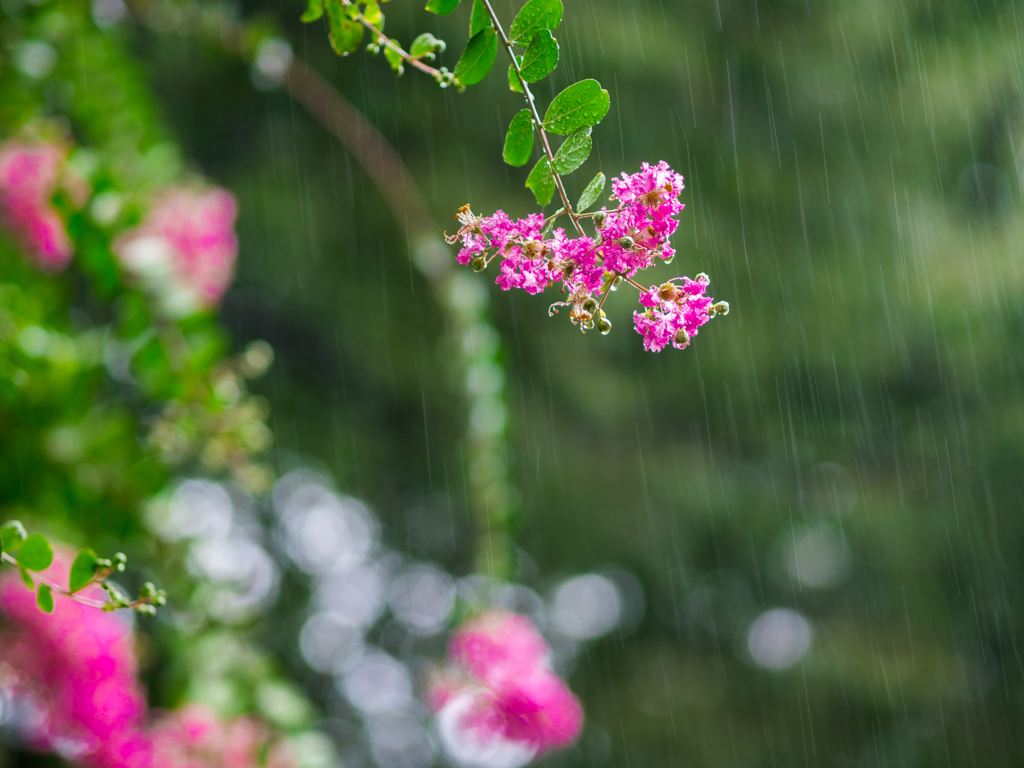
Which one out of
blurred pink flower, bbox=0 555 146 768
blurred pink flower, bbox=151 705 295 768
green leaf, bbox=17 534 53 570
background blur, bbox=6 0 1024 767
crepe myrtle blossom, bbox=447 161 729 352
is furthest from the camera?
background blur, bbox=6 0 1024 767

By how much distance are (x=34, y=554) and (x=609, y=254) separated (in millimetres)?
603

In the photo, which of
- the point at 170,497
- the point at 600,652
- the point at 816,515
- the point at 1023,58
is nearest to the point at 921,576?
the point at 816,515

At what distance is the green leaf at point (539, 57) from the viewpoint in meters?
0.71

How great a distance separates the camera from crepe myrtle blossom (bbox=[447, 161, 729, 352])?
A: 0.66m

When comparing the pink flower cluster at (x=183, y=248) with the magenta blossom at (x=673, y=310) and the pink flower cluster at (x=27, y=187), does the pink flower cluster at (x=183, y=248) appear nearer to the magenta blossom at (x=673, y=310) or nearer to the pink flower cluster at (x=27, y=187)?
the pink flower cluster at (x=27, y=187)

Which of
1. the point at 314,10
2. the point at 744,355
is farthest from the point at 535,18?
the point at 744,355

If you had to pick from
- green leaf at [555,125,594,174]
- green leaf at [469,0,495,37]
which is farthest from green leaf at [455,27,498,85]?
green leaf at [555,125,594,174]

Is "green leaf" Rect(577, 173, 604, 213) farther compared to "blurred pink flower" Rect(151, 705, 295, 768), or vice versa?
"blurred pink flower" Rect(151, 705, 295, 768)

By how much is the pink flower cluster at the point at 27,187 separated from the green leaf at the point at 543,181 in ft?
3.75

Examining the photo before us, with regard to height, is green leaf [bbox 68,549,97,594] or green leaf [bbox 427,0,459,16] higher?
green leaf [bbox 427,0,459,16]

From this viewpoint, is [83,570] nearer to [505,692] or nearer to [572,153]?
[572,153]

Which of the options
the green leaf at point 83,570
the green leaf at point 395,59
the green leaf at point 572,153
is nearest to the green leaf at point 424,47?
the green leaf at point 395,59

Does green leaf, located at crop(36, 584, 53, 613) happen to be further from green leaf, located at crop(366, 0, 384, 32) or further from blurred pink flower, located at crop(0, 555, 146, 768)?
blurred pink flower, located at crop(0, 555, 146, 768)

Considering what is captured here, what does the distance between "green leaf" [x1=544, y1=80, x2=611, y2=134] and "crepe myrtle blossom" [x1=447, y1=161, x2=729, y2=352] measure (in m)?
0.07
